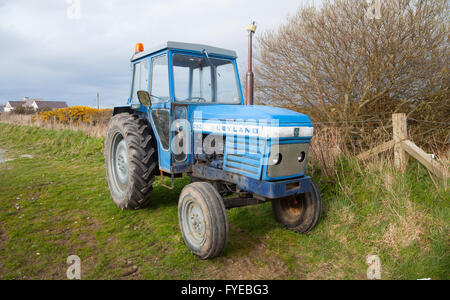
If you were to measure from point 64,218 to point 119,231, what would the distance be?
3.51 feet

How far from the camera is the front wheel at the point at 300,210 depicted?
3.83 metres

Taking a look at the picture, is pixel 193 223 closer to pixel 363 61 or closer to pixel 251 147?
pixel 251 147

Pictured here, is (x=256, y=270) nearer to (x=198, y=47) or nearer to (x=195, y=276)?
(x=195, y=276)

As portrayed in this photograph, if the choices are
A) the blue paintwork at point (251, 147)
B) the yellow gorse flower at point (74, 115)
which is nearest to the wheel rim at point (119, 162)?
the blue paintwork at point (251, 147)

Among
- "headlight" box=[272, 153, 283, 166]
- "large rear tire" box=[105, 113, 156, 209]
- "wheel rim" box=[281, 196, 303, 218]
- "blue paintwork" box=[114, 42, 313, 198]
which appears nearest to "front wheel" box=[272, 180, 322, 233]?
"wheel rim" box=[281, 196, 303, 218]

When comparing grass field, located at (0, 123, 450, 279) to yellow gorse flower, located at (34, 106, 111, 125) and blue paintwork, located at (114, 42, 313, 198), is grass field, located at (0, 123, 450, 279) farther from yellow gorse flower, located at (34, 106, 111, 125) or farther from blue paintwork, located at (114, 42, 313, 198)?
yellow gorse flower, located at (34, 106, 111, 125)

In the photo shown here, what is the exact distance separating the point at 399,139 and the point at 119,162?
4.45 meters

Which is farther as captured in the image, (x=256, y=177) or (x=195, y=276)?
(x=256, y=177)

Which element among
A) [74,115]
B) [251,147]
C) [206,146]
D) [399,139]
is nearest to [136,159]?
[206,146]

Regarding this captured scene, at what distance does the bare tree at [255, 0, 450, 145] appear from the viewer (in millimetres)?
6695

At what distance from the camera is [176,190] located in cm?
576

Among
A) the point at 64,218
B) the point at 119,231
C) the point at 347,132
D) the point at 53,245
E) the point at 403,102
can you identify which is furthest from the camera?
the point at 403,102

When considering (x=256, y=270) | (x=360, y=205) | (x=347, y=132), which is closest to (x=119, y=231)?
(x=256, y=270)

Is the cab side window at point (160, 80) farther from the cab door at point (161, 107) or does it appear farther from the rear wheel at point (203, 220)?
the rear wheel at point (203, 220)
